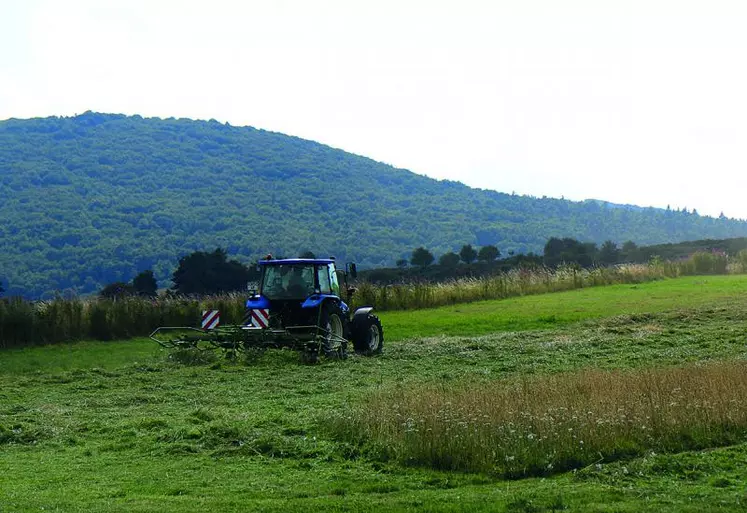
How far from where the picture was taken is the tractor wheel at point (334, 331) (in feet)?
62.9

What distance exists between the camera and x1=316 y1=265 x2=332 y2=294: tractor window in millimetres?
20234

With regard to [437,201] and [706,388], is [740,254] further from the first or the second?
[437,201]

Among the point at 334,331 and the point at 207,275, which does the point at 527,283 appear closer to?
the point at 207,275

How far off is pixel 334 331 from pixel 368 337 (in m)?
0.74

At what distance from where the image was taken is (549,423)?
992 centimetres

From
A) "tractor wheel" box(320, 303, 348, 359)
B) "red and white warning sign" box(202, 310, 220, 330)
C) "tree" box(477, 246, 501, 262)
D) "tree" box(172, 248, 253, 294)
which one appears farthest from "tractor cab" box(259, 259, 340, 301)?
"tree" box(477, 246, 501, 262)

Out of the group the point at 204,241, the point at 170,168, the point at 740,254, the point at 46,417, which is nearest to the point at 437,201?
the point at 170,168

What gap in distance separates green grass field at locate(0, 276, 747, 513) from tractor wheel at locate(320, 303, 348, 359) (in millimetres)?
327

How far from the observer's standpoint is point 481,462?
930 cm

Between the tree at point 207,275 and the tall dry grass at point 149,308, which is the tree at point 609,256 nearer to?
the tall dry grass at point 149,308

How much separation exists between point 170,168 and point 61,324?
116898 millimetres

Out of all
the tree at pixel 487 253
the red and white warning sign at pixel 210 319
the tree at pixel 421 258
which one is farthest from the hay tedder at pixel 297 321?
the tree at pixel 487 253

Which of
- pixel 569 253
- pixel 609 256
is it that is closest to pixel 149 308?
pixel 609 256

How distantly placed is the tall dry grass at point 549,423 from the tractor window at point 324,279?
27.2ft
